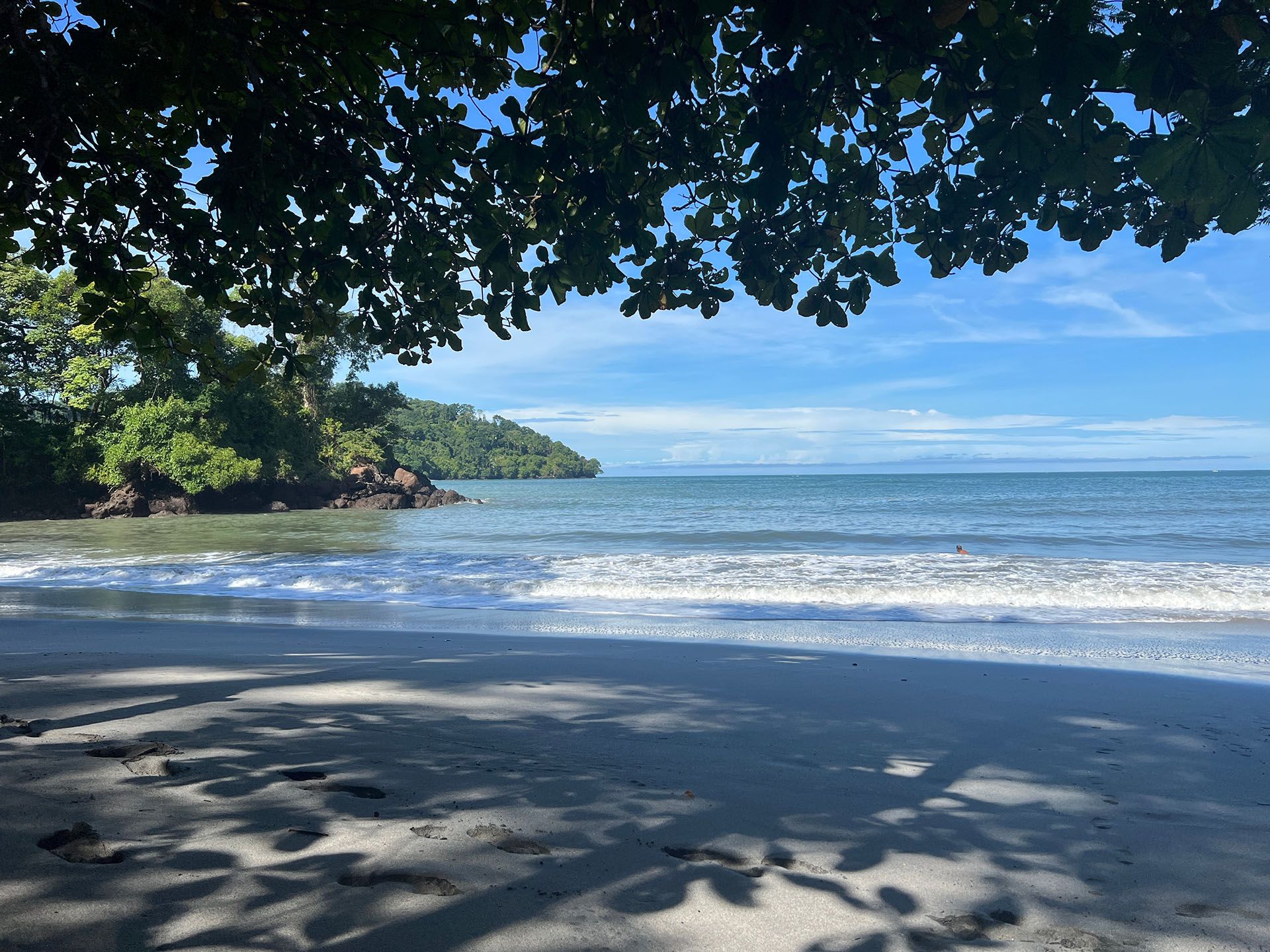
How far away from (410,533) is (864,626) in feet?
61.8

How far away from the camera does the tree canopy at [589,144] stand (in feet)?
7.39

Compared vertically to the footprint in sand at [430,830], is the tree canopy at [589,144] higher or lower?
higher

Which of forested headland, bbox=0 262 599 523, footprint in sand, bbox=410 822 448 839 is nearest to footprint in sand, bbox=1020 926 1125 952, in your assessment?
footprint in sand, bbox=410 822 448 839

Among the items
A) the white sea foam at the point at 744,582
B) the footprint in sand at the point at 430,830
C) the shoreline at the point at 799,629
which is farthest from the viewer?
the white sea foam at the point at 744,582

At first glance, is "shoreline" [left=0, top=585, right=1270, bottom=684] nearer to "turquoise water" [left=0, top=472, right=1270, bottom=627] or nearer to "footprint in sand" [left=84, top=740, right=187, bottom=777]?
"turquoise water" [left=0, top=472, right=1270, bottom=627]

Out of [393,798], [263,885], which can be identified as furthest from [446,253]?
[263,885]

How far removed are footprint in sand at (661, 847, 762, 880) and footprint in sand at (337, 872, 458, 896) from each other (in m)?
0.74

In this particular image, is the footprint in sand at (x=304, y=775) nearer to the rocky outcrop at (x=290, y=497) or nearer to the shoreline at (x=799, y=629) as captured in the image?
the shoreline at (x=799, y=629)

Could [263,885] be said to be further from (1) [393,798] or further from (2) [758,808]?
(2) [758,808]

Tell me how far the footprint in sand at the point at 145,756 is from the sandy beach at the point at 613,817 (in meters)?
0.02

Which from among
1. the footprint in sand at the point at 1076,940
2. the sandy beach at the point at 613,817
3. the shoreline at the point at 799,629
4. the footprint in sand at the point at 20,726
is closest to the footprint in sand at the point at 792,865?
the sandy beach at the point at 613,817

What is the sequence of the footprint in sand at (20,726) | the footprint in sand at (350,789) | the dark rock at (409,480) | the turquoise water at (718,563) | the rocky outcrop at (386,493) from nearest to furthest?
the footprint in sand at (350,789) < the footprint in sand at (20,726) < the turquoise water at (718,563) < the rocky outcrop at (386,493) < the dark rock at (409,480)

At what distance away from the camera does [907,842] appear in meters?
2.71

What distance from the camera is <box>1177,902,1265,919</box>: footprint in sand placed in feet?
7.52
